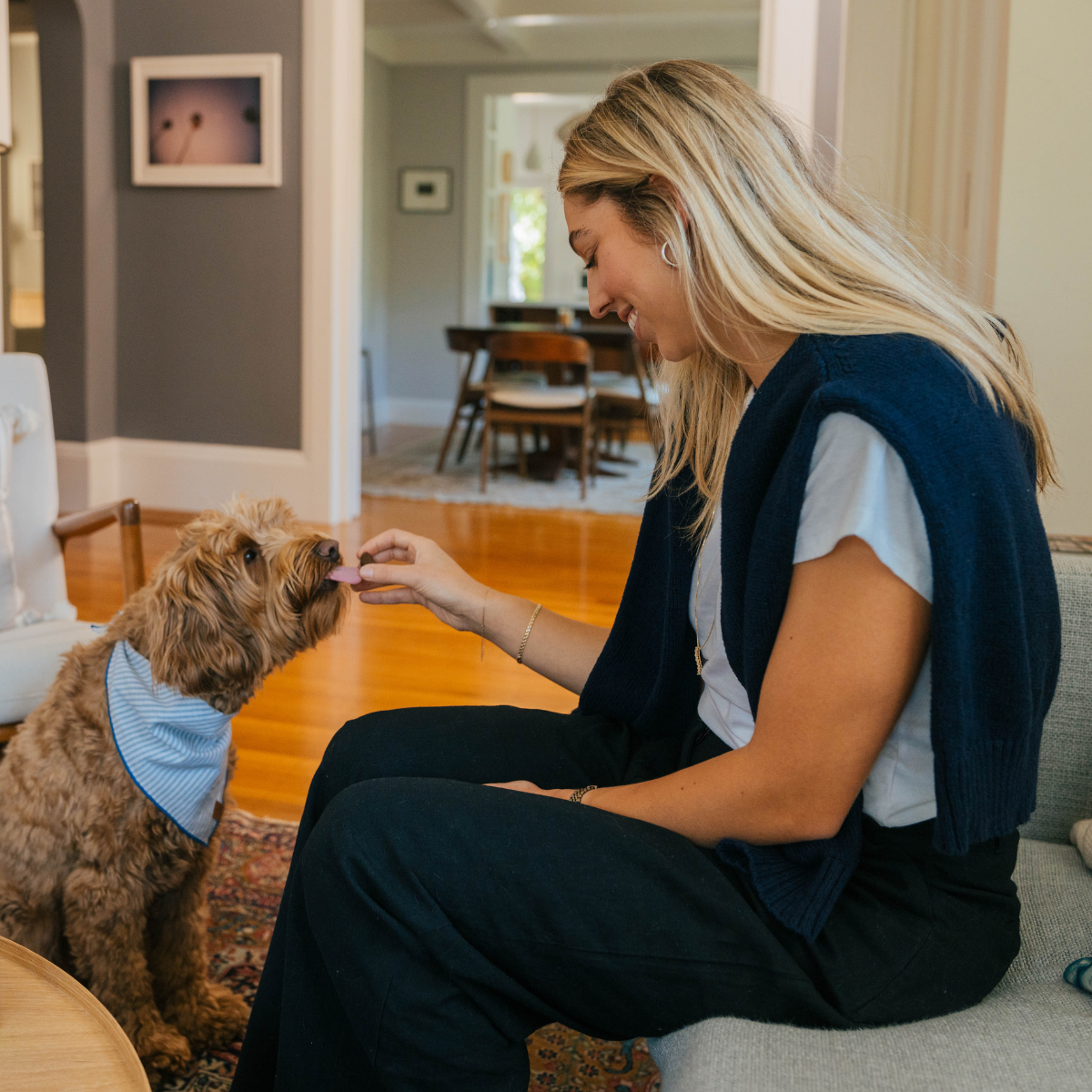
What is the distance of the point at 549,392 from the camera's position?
5.73m

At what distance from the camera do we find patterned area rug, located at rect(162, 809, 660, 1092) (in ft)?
4.54

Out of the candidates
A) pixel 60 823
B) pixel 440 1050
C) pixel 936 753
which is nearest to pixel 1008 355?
pixel 936 753

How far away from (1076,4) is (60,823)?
1.97m

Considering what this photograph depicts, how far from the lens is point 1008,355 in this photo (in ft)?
3.20

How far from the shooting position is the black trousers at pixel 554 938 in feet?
2.81

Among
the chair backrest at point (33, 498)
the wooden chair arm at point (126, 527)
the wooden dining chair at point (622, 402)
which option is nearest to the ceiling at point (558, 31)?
the wooden dining chair at point (622, 402)

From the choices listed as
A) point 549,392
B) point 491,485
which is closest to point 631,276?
point 549,392

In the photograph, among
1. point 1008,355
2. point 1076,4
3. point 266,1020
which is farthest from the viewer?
point 1076,4

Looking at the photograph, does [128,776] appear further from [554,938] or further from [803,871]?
[803,871]

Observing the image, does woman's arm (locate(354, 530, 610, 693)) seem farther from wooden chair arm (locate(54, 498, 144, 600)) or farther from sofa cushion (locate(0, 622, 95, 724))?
wooden chair arm (locate(54, 498, 144, 600))

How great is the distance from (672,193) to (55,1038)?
905mm

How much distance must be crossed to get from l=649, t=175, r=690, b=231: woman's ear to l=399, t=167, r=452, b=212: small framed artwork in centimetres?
799

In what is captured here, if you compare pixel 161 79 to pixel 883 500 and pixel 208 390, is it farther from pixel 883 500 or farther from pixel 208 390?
pixel 883 500

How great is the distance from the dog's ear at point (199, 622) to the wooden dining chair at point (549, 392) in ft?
13.8
